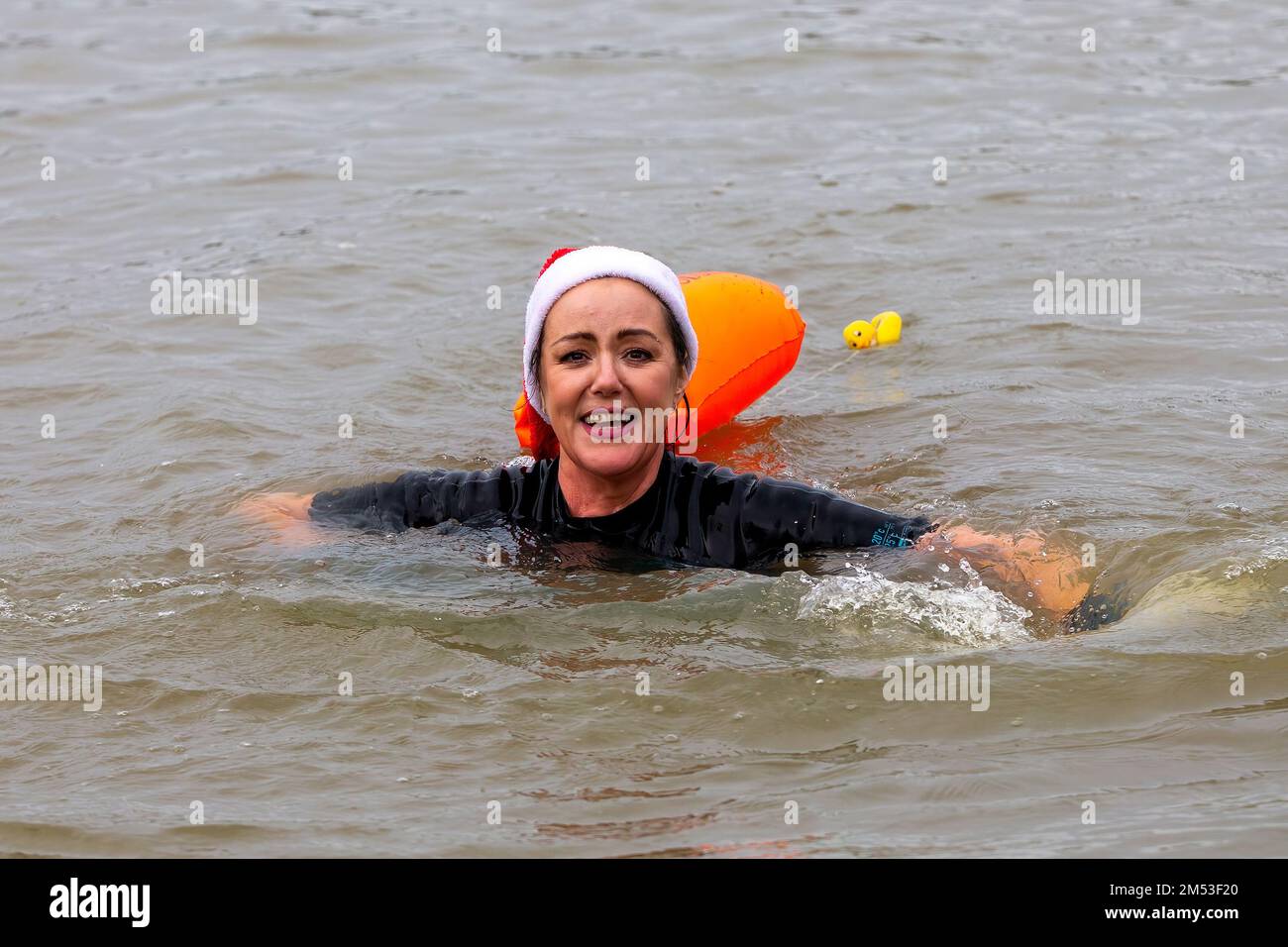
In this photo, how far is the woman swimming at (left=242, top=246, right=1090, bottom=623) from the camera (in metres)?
4.75

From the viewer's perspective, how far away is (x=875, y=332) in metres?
8.16

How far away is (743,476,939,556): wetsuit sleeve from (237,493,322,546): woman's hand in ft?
4.91

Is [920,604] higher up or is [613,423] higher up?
[613,423]

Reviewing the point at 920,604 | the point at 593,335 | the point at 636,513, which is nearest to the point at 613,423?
the point at 593,335

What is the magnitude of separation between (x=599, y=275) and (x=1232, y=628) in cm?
204

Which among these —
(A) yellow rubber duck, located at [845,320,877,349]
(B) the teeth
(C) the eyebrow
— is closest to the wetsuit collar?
(B) the teeth

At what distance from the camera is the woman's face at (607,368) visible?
186 inches

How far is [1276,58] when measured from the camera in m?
13.1

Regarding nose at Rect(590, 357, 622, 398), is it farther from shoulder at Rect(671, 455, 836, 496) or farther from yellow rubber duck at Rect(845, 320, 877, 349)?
yellow rubber duck at Rect(845, 320, 877, 349)

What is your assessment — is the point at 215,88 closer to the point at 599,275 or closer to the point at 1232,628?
the point at 599,275

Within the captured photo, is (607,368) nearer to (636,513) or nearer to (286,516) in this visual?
(636,513)

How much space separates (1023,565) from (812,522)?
0.69 m

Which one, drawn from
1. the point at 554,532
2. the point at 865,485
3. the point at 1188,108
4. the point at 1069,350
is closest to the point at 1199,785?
the point at 554,532

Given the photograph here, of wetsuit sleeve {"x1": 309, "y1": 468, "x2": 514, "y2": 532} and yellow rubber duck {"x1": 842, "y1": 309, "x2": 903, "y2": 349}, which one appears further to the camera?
yellow rubber duck {"x1": 842, "y1": 309, "x2": 903, "y2": 349}
